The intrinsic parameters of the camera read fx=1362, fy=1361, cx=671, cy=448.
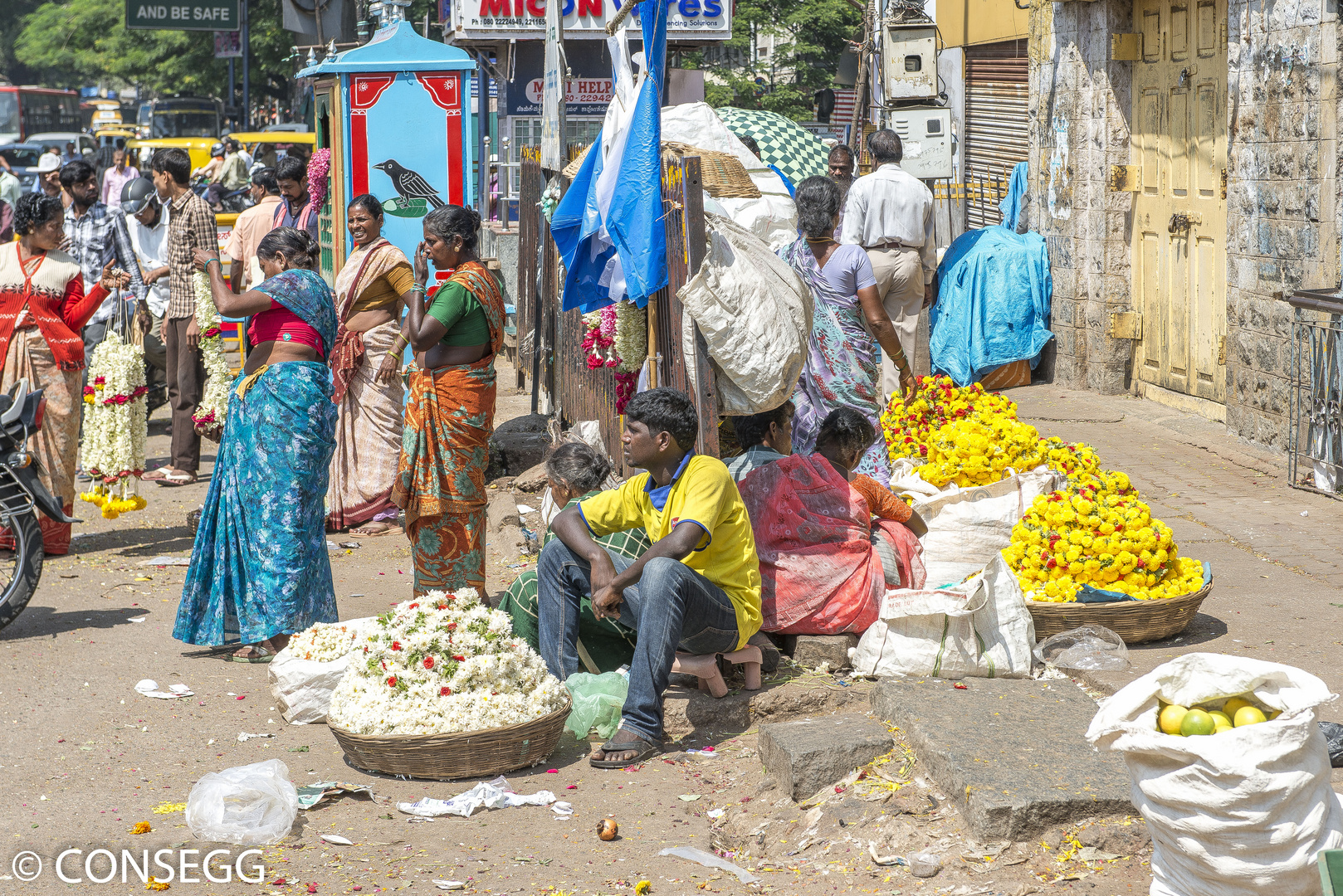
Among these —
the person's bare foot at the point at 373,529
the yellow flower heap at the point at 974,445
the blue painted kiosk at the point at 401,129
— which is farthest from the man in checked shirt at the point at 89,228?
the yellow flower heap at the point at 974,445

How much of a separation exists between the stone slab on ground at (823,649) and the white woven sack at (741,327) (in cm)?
94

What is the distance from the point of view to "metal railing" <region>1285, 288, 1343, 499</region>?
6699 mm

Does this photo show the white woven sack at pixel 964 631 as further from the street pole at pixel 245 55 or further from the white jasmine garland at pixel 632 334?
the street pole at pixel 245 55

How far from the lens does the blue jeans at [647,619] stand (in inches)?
167

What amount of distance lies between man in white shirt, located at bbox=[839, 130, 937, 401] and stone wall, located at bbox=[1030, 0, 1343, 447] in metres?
1.68

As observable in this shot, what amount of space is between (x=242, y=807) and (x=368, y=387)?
13.4ft

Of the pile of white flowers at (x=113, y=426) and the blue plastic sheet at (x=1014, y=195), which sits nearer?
the pile of white flowers at (x=113, y=426)

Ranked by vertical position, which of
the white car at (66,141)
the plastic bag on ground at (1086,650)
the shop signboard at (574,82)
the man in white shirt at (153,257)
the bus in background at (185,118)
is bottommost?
the plastic bag on ground at (1086,650)

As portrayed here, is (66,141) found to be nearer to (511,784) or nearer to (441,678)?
(441,678)

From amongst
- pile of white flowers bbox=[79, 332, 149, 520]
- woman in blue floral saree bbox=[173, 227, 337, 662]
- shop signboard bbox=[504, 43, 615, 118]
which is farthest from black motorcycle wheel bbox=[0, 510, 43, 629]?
shop signboard bbox=[504, 43, 615, 118]

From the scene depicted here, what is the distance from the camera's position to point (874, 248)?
28.7ft

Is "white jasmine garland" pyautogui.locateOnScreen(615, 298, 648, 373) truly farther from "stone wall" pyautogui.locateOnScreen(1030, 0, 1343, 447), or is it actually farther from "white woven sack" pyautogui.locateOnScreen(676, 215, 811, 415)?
"stone wall" pyautogui.locateOnScreen(1030, 0, 1343, 447)

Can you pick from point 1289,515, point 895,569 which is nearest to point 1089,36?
point 1289,515

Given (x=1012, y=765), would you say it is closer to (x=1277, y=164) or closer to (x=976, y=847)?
(x=976, y=847)
